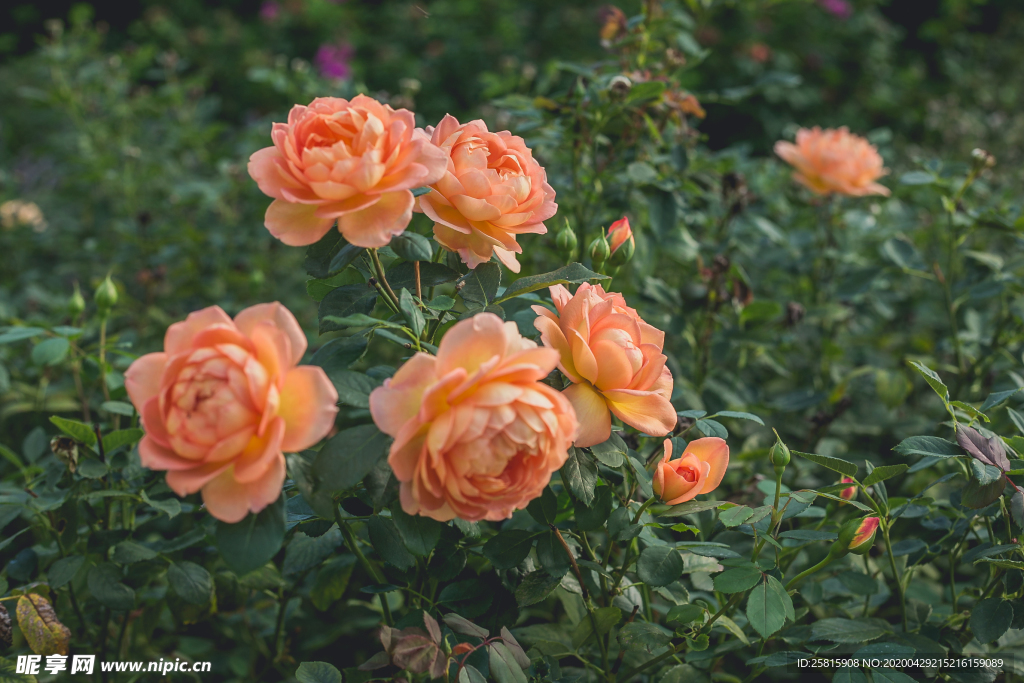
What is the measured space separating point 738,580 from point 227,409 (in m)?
0.57

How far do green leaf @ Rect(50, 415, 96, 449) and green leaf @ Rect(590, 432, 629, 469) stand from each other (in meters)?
0.66

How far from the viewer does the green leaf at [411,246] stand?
675mm

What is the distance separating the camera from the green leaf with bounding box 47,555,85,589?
0.89 metres

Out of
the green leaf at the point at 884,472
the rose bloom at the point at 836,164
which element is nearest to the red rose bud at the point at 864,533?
the green leaf at the point at 884,472

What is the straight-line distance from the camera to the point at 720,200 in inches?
65.6

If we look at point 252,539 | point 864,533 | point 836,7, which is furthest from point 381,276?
point 836,7

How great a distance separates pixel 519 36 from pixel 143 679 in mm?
4216

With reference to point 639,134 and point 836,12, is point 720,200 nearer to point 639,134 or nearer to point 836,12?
point 639,134

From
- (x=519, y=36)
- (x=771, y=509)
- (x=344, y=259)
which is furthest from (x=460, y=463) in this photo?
(x=519, y=36)

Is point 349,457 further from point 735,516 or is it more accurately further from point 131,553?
point 131,553

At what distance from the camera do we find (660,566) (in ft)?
2.54

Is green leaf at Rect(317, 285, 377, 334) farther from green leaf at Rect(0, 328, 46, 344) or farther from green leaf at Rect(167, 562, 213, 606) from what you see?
green leaf at Rect(0, 328, 46, 344)

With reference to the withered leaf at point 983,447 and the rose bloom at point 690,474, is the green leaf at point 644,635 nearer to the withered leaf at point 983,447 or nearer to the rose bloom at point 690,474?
the rose bloom at point 690,474

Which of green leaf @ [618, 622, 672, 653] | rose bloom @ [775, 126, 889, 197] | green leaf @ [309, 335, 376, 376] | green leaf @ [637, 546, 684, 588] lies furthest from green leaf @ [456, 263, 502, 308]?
rose bloom @ [775, 126, 889, 197]
